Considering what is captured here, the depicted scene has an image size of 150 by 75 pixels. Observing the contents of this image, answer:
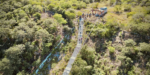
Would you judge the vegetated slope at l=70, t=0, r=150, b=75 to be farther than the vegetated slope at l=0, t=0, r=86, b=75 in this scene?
Yes

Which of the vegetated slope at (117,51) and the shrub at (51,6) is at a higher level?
the shrub at (51,6)

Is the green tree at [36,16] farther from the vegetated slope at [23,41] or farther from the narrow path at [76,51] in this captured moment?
the narrow path at [76,51]

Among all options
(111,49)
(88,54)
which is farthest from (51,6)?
(111,49)

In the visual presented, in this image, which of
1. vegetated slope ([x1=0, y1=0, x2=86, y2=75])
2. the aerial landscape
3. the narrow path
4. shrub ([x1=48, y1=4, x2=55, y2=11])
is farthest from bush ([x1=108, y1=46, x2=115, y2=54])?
shrub ([x1=48, y1=4, x2=55, y2=11])

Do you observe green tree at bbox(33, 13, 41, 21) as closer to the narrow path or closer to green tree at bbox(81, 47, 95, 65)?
the narrow path

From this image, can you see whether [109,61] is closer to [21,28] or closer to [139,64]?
[139,64]

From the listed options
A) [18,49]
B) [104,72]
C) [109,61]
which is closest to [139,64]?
[109,61]

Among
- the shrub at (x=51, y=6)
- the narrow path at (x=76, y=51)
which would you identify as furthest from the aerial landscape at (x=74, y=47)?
the shrub at (x=51, y=6)

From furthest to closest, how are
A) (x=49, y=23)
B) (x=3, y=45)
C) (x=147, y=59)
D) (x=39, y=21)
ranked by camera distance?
(x=39, y=21)
(x=49, y=23)
(x=3, y=45)
(x=147, y=59)

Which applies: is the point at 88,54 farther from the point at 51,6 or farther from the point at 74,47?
the point at 51,6
